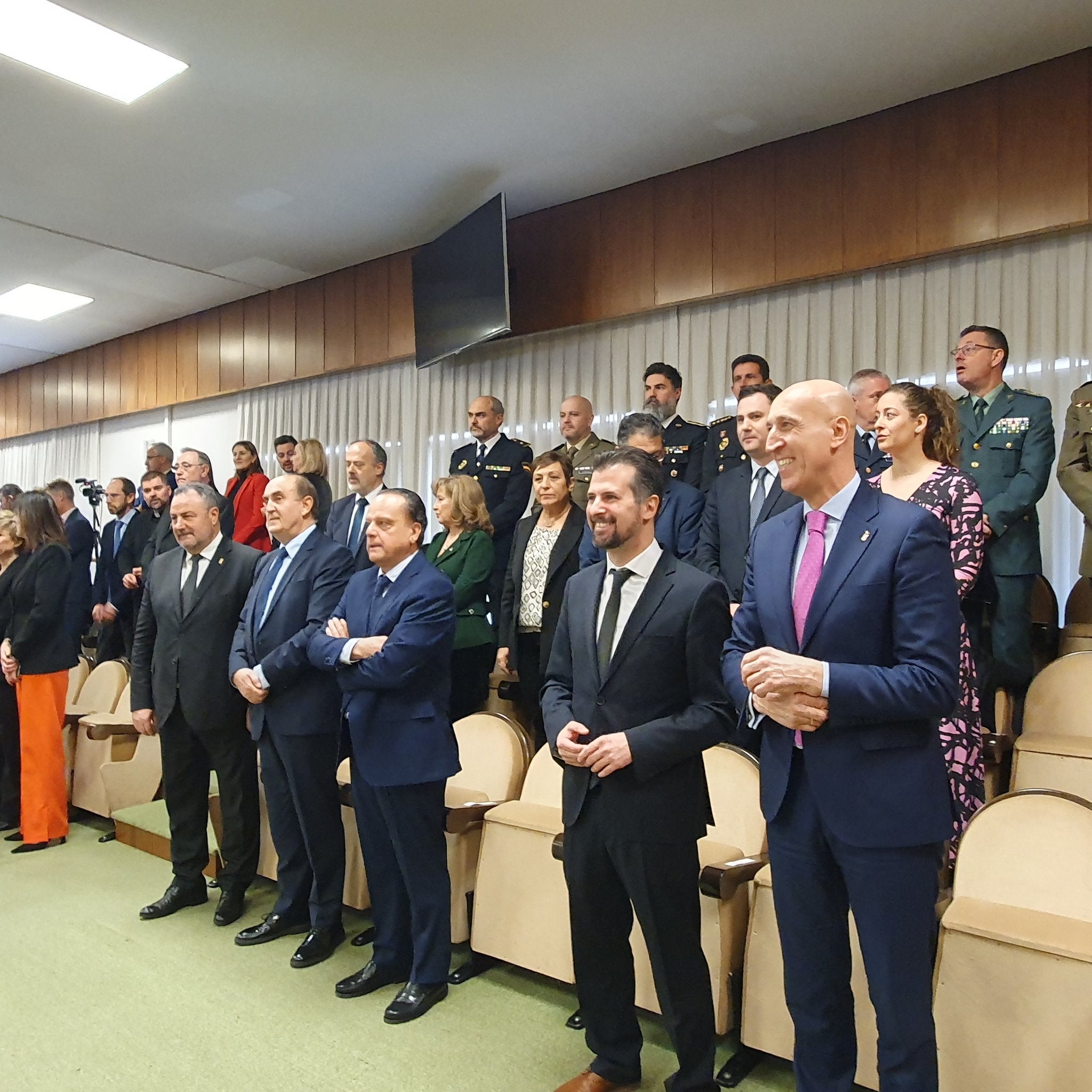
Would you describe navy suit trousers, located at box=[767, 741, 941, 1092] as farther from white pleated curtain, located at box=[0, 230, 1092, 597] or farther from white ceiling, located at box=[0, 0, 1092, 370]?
white ceiling, located at box=[0, 0, 1092, 370]

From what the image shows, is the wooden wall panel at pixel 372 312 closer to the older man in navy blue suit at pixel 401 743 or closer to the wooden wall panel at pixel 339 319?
the wooden wall panel at pixel 339 319

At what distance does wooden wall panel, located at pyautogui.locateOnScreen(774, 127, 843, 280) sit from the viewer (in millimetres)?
4898

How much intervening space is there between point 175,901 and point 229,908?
28 centimetres

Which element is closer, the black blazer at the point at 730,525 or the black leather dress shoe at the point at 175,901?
the black blazer at the point at 730,525

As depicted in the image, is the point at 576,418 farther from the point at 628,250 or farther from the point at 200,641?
the point at 200,641

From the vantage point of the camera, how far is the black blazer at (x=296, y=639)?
10.3 ft

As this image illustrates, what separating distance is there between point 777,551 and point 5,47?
414cm

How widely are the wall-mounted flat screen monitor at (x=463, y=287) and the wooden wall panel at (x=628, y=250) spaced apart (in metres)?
0.63

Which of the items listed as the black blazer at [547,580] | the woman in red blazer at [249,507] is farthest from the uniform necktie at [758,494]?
the woman in red blazer at [249,507]

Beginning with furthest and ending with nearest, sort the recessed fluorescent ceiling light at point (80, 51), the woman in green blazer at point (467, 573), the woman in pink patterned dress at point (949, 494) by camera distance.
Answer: the woman in green blazer at point (467, 573)
the recessed fluorescent ceiling light at point (80, 51)
the woman in pink patterned dress at point (949, 494)

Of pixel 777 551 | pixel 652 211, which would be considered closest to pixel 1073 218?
pixel 652 211

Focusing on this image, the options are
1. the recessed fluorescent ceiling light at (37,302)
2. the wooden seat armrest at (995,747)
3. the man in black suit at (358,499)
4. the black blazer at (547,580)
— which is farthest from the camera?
the recessed fluorescent ceiling light at (37,302)

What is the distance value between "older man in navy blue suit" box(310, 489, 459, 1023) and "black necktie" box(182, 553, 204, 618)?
83 cm

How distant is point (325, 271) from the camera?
24.6 feet
